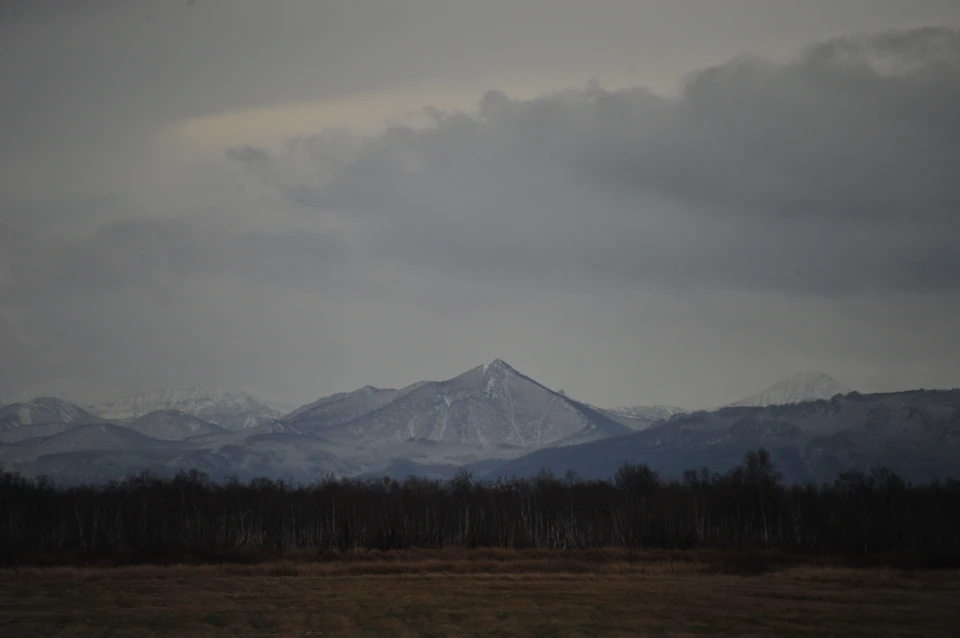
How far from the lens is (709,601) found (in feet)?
188

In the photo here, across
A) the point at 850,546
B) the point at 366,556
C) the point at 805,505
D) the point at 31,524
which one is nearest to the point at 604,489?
the point at 805,505

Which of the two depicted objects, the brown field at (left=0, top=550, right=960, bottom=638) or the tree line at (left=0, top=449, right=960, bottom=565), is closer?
the brown field at (left=0, top=550, right=960, bottom=638)

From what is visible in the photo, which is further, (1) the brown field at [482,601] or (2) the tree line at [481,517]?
(2) the tree line at [481,517]

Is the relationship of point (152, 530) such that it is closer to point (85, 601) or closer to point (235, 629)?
point (85, 601)

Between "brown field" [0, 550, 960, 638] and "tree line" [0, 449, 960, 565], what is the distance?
39.0 m

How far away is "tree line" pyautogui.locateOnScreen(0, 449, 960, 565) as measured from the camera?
128 metres

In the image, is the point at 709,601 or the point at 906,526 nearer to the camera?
the point at 709,601

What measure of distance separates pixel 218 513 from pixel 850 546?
88789 millimetres

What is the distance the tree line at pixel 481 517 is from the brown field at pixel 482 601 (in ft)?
128

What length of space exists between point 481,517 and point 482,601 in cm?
9604

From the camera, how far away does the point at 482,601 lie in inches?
2307

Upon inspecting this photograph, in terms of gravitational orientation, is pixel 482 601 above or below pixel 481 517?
below

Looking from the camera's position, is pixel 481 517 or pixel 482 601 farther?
pixel 481 517

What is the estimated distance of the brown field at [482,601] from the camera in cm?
4709
